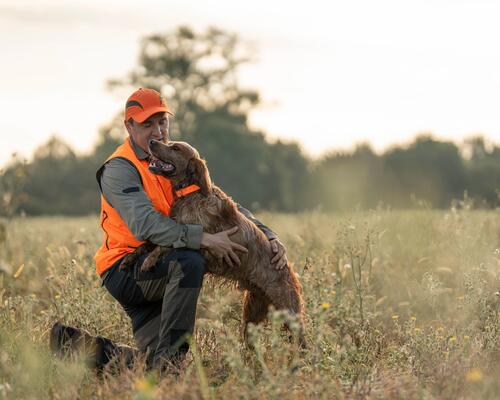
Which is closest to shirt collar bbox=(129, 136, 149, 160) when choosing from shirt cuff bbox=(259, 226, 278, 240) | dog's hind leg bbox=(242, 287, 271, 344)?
shirt cuff bbox=(259, 226, 278, 240)

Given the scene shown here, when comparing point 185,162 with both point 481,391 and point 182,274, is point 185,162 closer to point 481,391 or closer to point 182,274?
point 182,274

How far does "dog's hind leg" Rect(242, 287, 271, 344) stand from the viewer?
5.23m

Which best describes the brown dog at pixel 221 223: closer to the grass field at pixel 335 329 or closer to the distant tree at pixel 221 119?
the grass field at pixel 335 329

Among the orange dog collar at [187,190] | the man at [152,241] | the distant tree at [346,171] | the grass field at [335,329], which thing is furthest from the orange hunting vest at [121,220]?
the distant tree at [346,171]

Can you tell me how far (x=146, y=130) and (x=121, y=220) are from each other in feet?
2.28

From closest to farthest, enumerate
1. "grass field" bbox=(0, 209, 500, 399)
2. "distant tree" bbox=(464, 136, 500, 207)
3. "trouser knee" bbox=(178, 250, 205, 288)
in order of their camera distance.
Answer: "grass field" bbox=(0, 209, 500, 399)
"trouser knee" bbox=(178, 250, 205, 288)
"distant tree" bbox=(464, 136, 500, 207)

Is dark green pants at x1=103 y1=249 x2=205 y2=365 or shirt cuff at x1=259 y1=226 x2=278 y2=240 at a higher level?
shirt cuff at x1=259 y1=226 x2=278 y2=240

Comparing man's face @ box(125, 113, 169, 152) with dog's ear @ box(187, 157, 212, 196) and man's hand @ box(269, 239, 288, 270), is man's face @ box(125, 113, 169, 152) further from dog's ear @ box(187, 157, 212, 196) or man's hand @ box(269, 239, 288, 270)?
man's hand @ box(269, 239, 288, 270)

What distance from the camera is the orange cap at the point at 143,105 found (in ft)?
17.2

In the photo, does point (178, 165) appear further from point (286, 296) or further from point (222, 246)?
point (286, 296)

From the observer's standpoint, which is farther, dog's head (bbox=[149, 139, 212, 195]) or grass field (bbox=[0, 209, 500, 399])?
dog's head (bbox=[149, 139, 212, 195])

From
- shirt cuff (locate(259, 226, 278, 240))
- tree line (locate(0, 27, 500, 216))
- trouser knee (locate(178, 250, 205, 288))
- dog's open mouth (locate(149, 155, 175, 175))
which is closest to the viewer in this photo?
trouser knee (locate(178, 250, 205, 288))

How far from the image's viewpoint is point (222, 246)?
489cm

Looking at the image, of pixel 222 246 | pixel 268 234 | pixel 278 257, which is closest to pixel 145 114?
pixel 222 246
